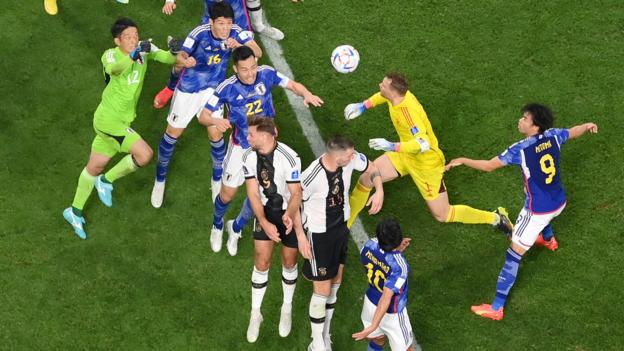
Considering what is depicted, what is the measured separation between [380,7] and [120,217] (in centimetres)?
489

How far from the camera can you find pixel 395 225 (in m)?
8.57

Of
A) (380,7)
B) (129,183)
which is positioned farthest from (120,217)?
(380,7)

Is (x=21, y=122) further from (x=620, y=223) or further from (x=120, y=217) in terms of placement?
(x=620, y=223)

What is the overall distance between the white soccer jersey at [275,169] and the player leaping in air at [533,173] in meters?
2.04

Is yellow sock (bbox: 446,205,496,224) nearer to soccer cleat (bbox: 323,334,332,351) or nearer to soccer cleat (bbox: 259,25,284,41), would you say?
soccer cleat (bbox: 323,334,332,351)

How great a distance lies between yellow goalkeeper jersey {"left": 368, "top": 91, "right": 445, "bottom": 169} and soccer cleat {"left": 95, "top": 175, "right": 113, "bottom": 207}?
3.36 metres

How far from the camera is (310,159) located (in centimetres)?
1180

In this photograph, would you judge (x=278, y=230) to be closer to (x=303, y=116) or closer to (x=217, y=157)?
(x=217, y=157)

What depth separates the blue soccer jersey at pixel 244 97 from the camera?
33.0 feet

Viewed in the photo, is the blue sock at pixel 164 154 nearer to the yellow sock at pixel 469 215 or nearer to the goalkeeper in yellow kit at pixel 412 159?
the goalkeeper in yellow kit at pixel 412 159

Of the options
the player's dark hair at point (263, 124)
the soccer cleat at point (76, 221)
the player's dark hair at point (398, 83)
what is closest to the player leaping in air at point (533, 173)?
the player's dark hair at point (398, 83)

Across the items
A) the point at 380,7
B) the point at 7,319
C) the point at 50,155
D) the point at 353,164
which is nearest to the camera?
the point at 353,164

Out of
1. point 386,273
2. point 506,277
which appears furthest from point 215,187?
point 506,277

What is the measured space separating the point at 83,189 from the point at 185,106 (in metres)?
1.58
